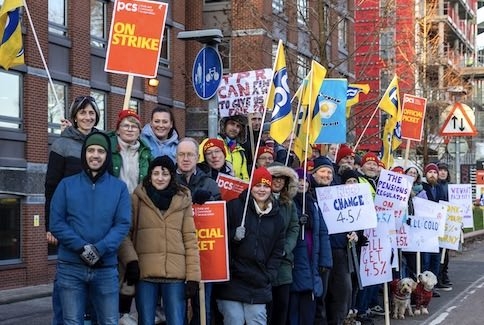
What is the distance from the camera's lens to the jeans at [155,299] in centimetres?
627

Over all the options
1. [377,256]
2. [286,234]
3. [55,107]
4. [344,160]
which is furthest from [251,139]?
[55,107]

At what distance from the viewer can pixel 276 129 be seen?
30.0 feet

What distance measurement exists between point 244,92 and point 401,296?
3.76 meters

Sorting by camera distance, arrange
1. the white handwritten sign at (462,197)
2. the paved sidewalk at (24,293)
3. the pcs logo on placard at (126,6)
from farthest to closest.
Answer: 1. the paved sidewalk at (24,293)
2. the white handwritten sign at (462,197)
3. the pcs logo on placard at (126,6)

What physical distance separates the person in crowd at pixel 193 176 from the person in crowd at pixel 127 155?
13.0 inches

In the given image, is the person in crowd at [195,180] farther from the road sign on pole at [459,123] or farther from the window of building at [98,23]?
the window of building at [98,23]

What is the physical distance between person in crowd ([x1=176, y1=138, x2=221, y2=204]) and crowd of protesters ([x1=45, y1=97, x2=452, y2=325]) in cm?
1

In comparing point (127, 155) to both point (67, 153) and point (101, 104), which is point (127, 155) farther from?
point (101, 104)

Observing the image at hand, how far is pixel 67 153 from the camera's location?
21.0ft

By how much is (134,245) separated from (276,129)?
3378 millimetres

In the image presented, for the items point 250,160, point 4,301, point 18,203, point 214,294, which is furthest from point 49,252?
point 214,294

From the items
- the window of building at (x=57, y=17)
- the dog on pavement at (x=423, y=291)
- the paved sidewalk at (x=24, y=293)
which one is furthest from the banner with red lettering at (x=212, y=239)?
the window of building at (x=57, y=17)

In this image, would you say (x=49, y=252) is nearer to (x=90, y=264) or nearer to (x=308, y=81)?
(x=308, y=81)

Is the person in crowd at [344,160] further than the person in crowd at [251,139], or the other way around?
the person in crowd at [344,160]
